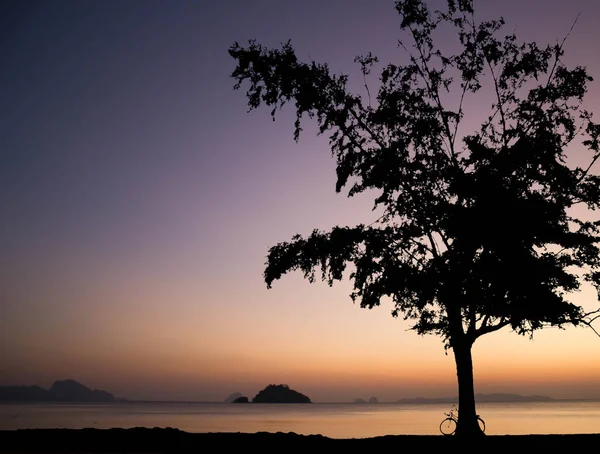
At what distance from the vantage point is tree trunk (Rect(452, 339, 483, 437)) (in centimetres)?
1936

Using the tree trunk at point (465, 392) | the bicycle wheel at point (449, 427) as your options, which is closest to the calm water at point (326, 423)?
the bicycle wheel at point (449, 427)

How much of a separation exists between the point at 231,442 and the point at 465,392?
889 cm

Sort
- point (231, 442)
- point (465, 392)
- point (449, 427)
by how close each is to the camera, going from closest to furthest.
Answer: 1. point (231, 442)
2. point (465, 392)
3. point (449, 427)

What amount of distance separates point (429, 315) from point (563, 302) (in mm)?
4819

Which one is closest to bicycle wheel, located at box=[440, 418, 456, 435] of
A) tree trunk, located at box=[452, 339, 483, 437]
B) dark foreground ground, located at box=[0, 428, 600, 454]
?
tree trunk, located at box=[452, 339, 483, 437]

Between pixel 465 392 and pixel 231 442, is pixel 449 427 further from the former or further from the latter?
pixel 231 442

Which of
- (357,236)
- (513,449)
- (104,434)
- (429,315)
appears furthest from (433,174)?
(104,434)

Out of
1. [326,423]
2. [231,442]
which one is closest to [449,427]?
[231,442]

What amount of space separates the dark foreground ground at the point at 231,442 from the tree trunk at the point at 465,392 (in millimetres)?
1513

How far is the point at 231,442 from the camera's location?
1645 centimetres

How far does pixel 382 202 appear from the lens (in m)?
21.0

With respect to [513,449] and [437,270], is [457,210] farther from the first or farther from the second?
[513,449]

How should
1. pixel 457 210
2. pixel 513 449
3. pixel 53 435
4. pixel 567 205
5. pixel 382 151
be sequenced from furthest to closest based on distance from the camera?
pixel 382 151 < pixel 567 205 < pixel 457 210 < pixel 53 435 < pixel 513 449

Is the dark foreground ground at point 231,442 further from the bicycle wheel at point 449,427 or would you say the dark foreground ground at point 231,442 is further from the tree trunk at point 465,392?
the bicycle wheel at point 449,427
